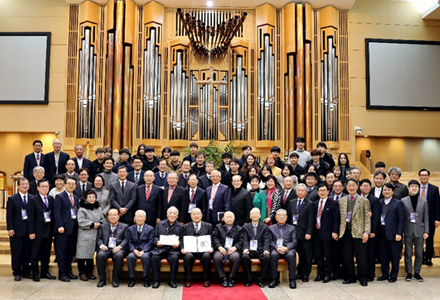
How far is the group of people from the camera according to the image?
222 inches

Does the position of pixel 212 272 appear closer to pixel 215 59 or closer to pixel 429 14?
pixel 215 59

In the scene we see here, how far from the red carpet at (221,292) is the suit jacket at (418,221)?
2194 mm

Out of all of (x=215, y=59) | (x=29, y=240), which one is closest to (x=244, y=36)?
(x=215, y=59)

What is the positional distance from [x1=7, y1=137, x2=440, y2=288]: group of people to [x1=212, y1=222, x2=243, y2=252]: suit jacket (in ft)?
0.04

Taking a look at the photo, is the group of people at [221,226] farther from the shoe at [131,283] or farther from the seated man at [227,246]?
the shoe at [131,283]

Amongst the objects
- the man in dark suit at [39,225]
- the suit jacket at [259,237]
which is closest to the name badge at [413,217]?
the suit jacket at [259,237]

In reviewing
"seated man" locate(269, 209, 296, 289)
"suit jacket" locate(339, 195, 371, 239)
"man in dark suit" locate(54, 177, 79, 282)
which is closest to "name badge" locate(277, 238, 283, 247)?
"seated man" locate(269, 209, 296, 289)

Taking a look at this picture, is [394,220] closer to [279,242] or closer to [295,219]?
[295,219]

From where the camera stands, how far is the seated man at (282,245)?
5.55 m

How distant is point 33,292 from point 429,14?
10572 mm

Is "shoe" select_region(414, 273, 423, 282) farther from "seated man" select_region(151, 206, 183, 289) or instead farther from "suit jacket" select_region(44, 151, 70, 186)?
"suit jacket" select_region(44, 151, 70, 186)

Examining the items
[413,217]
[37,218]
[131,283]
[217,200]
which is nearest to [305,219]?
[217,200]

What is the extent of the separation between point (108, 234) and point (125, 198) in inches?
23.0

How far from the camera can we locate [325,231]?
18.9 ft
